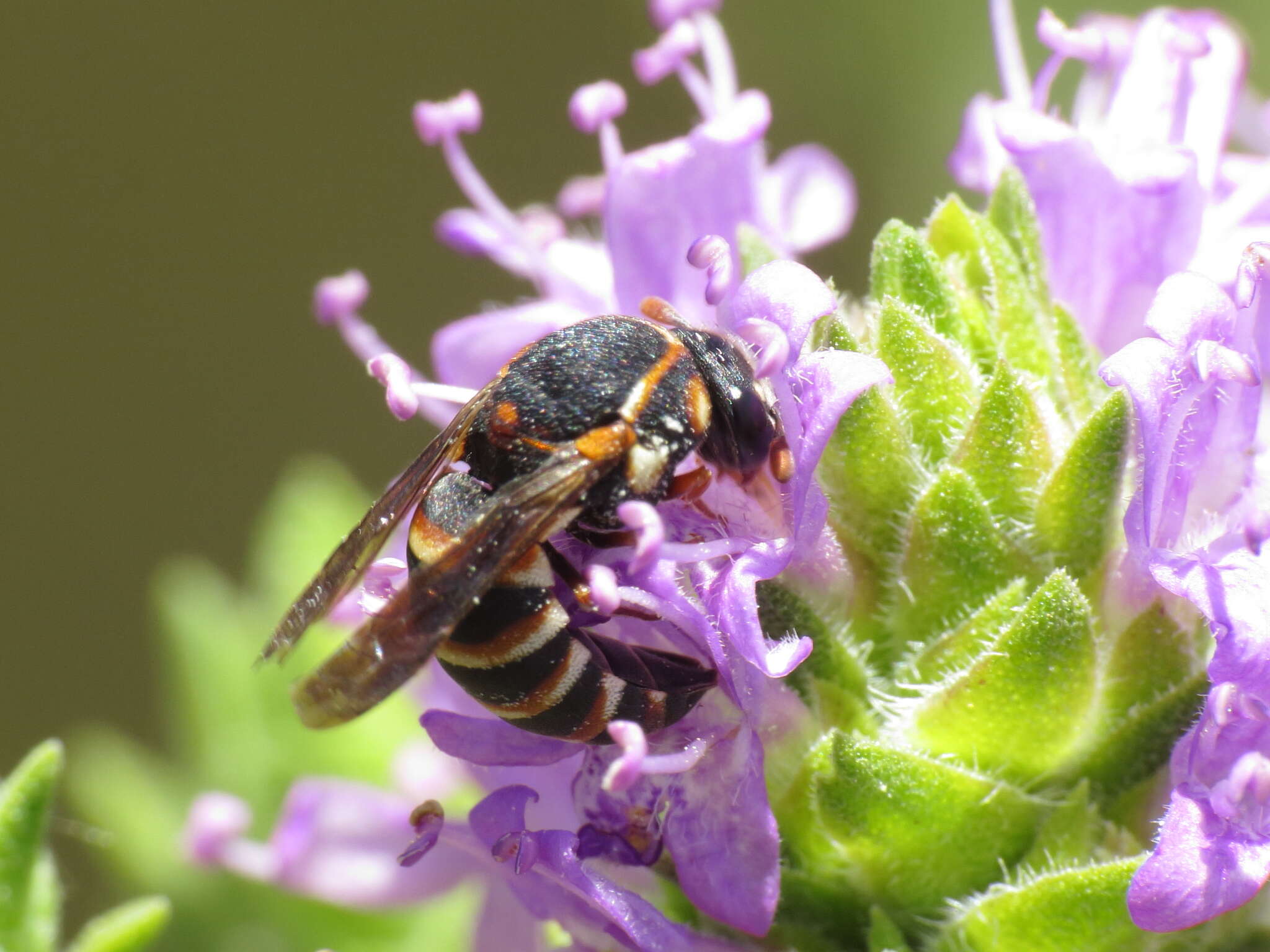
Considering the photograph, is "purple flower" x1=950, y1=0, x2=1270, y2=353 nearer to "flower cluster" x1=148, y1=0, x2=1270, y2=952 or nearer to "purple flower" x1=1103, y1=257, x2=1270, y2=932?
"flower cluster" x1=148, y1=0, x2=1270, y2=952

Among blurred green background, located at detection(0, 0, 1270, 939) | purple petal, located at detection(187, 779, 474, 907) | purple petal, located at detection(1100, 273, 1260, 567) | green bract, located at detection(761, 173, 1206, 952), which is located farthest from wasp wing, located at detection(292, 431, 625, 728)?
blurred green background, located at detection(0, 0, 1270, 939)

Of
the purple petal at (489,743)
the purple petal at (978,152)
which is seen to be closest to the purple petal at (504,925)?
the purple petal at (489,743)

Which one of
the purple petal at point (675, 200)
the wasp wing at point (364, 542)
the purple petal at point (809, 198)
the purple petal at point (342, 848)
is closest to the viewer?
the wasp wing at point (364, 542)

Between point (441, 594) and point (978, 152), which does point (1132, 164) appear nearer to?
point (978, 152)

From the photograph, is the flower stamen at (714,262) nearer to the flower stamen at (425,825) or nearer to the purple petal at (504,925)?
the flower stamen at (425,825)

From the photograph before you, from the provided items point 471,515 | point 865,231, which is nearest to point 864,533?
point 471,515

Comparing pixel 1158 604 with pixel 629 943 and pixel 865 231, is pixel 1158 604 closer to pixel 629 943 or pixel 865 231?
pixel 629 943

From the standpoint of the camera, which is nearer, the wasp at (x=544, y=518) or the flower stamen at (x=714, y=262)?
the wasp at (x=544, y=518)
